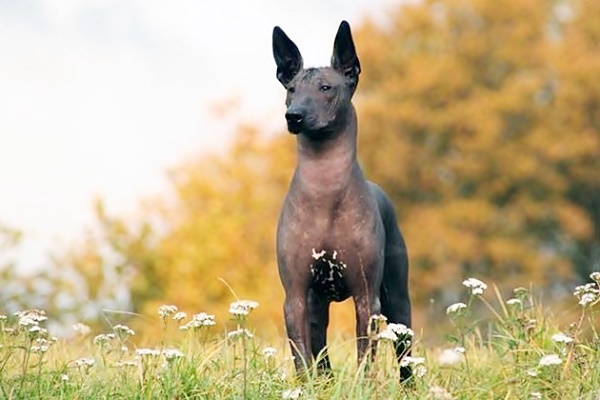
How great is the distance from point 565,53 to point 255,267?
31.9 ft

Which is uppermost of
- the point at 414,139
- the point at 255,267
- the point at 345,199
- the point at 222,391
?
A: the point at 414,139

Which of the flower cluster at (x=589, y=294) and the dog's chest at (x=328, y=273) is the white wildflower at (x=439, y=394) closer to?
the flower cluster at (x=589, y=294)

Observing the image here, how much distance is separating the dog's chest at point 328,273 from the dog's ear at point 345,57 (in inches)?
39.9

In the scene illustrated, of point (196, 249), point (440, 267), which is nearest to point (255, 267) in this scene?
point (196, 249)

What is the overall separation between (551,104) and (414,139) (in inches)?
134

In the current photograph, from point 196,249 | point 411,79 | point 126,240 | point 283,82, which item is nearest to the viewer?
point 283,82

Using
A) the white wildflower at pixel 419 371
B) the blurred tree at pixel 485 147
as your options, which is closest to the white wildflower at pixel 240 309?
the white wildflower at pixel 419 371

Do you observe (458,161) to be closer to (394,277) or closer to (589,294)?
(394,277)

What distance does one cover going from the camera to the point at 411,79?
27.8 meters

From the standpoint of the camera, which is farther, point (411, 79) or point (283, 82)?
point (411, 79)

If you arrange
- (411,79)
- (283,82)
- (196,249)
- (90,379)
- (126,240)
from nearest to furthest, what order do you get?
(90,379) < (283,82) < (196,249) < (126,240) < (411,79)

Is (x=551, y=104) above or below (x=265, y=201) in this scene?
above

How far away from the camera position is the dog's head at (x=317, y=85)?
6.50 m

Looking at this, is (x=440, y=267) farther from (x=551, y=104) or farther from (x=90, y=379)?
(x=90, y=379)
